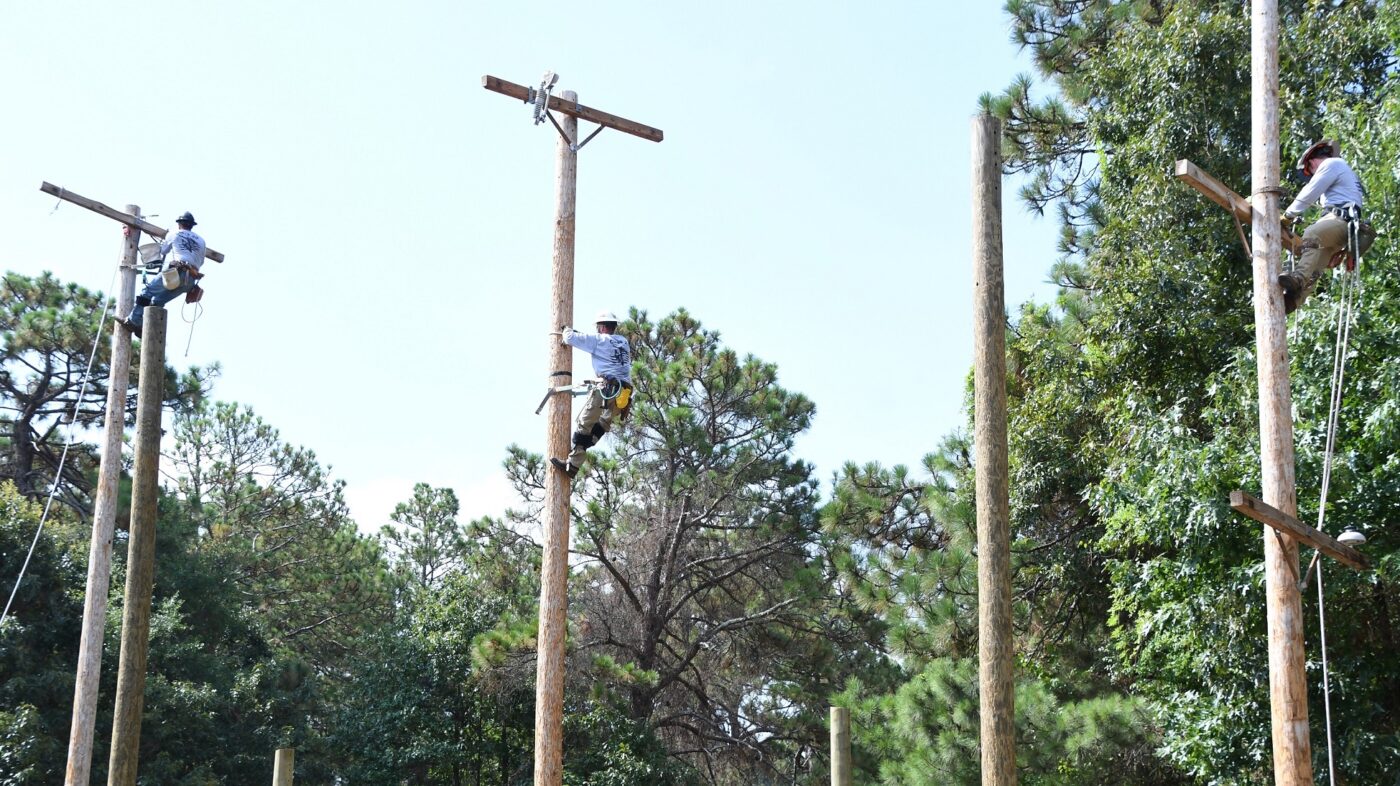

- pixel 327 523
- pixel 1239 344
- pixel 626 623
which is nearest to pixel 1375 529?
pixel 1239 344

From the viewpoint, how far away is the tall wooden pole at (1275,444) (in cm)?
640

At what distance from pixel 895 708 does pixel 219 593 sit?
11.1m

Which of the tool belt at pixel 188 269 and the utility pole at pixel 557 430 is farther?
the tool belt at pixel 188 269

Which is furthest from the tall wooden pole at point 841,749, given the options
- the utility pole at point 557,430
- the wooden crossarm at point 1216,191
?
the wooden crossarm at point 1216,191

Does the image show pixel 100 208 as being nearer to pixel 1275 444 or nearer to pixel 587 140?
pixel 587 140

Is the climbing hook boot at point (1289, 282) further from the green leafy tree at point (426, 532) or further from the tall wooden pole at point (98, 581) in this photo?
the green leafy tree at point (426, 532)

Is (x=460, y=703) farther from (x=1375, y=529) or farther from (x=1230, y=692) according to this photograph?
(x=1375, y=529)

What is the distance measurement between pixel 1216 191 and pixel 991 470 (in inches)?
70.3

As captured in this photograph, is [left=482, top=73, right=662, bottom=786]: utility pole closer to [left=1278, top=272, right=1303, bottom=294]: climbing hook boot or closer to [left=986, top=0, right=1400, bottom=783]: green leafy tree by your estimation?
[left=1278, top=272, right=1303, bottom=294]: climbing hook boot

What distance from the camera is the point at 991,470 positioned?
6773 millimetres

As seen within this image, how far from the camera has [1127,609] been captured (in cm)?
1257

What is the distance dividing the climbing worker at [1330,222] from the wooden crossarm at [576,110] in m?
3.81

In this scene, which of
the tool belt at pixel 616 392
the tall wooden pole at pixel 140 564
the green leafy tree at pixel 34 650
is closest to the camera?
the tool belt at pixel 616 392

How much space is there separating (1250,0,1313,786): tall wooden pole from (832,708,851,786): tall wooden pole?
3.68 metres
